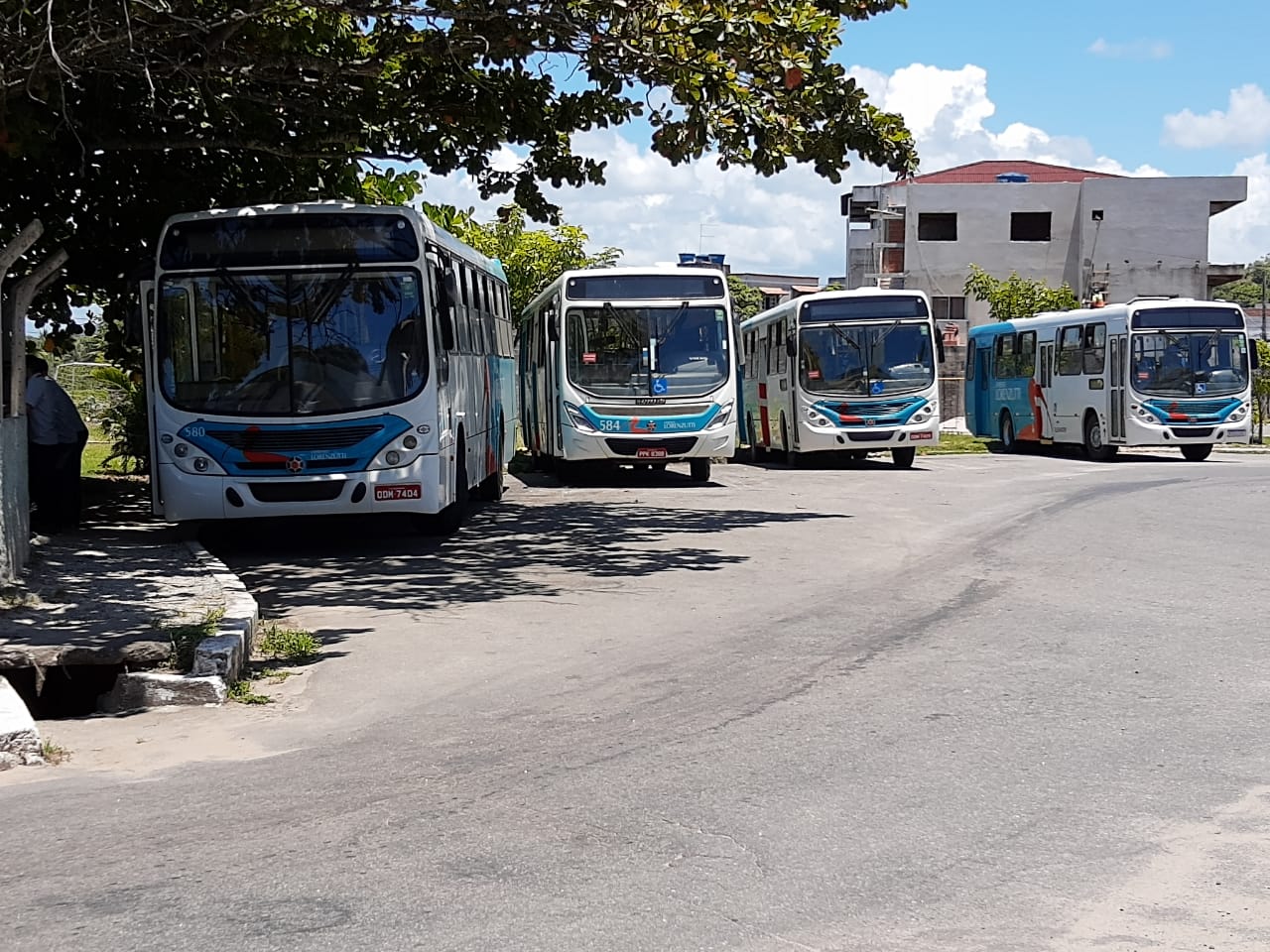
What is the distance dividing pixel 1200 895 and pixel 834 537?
1041cm

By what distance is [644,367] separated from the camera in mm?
22578

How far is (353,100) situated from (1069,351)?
61.5ft

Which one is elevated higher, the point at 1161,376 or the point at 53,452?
the point at 1161,376

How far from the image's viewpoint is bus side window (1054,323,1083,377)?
30.2 metres

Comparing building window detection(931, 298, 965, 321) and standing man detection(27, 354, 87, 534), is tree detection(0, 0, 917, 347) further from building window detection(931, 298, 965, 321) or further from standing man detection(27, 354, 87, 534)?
building window detection(931, 298, 965, 321)

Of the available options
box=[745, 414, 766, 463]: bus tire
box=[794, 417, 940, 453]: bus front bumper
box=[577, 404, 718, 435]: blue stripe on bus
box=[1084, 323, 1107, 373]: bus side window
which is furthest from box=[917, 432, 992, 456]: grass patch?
box=[577, 404, 718, 435]: blue stripe on bus

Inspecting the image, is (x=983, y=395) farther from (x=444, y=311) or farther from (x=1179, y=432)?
(x=444, y=311)

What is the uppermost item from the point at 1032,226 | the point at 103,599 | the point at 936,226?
the point at 936,226

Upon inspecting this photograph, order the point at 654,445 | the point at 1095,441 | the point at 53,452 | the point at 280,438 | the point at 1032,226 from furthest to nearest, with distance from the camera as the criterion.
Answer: the point at 1032,226
the point at 1095,441
the point at 654,445
the point at 53,452
the point at 280,438

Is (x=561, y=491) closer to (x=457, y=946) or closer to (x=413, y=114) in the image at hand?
(x=413, y=114)

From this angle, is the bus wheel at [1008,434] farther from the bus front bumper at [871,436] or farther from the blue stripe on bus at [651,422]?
the blue stripe on bus at [651,422]

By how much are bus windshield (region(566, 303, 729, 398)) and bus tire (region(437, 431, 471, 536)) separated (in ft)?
21.3

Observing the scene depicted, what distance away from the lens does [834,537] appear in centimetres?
1509

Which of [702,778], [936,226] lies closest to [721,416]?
[702,778]
